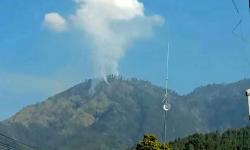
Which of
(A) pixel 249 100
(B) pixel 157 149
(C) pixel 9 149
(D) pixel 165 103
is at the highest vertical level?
(B) pixel 157 149

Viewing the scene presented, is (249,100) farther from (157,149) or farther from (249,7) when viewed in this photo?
(157,149)

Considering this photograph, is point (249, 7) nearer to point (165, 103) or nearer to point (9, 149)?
point (165, 103)

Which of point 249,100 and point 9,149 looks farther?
point 9,149

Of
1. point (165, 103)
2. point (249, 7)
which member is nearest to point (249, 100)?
point (249, 7)

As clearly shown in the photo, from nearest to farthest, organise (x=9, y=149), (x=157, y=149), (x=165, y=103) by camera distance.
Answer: (x=165, y=103) < (x=9, y=149) < (x=157, y=149)

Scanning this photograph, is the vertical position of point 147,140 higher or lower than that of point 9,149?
higher

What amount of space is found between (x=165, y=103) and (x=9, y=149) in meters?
21.8

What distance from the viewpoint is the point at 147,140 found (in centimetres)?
7469

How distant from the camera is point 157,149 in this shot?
2894 inches

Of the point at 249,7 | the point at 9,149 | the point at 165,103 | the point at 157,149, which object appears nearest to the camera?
the point at 249,7

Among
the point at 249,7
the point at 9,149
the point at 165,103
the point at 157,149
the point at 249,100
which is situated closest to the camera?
the point at 249,7

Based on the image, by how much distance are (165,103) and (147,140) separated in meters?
52.3

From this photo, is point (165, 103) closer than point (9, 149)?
Yes

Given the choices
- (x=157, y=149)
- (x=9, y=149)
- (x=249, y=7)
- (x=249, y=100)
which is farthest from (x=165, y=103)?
(x=157, y=149)
